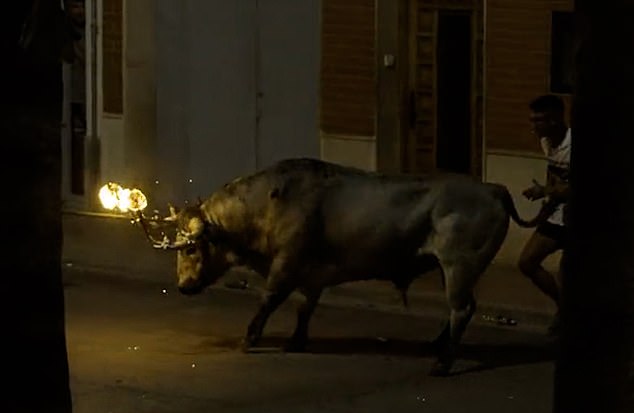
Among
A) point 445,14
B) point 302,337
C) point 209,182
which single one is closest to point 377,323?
point 302,337

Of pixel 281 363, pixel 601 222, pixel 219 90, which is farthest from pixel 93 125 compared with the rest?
pixel 601 222

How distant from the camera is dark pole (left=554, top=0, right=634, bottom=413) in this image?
587 cm

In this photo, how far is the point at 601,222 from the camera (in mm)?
5949

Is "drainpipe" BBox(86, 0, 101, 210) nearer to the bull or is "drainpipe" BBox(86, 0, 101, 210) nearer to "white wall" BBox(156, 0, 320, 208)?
"white wall" BBox(156, 0, 320, 208)

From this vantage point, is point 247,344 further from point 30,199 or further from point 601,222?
point 601,222

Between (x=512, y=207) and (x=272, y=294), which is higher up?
(x=512, y=207)

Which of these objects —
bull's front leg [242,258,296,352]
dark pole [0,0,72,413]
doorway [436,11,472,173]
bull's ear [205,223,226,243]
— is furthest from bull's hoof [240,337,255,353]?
dark pole [0,0,72,413]

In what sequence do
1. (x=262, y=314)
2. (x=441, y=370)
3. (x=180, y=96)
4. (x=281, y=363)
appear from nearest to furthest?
(x=441, y=370) → (x=281, y=363) → (x=262, y=314) → (x=180, y=96)

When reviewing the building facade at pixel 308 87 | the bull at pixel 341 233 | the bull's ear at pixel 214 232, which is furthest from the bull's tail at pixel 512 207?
the building facade at pixel 308 87

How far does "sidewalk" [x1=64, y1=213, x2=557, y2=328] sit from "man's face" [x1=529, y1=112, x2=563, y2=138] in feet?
6.13

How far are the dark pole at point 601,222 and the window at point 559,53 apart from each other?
34.4 ft

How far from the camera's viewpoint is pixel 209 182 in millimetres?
20406

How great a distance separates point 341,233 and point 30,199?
245 inches

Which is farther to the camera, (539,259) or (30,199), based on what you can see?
(539,259)
